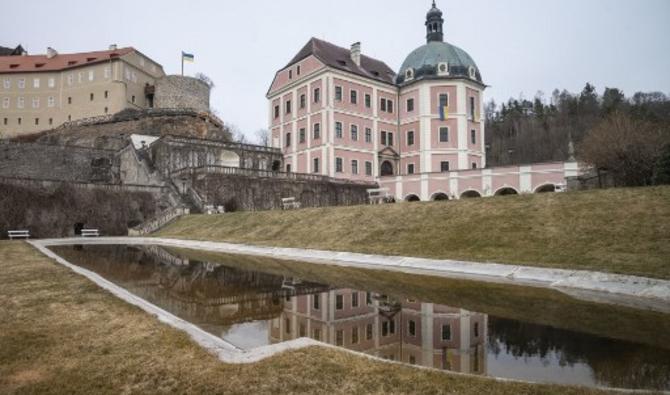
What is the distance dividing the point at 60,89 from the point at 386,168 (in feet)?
198

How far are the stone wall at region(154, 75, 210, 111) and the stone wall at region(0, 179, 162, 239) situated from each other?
108ft

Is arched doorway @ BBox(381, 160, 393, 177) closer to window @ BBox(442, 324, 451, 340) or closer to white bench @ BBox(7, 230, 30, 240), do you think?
white bench @ BBox(7, 230, 30, 240)

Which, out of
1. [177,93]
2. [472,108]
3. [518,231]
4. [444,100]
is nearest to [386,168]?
[444,100]

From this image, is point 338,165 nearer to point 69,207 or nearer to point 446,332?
point 69,207

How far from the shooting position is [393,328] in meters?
7.94

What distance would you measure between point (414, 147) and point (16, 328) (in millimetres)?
44264

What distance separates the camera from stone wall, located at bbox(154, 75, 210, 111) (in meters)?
68.6

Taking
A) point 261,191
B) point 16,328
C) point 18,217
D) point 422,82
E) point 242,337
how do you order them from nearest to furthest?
point 16,328 → point 242,337 → point 18,217 → point 261,191 → point 422,82

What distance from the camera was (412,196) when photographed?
40.9 meters

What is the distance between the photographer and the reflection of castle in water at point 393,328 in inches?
258

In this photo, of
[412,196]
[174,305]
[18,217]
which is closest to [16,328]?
[174,305]

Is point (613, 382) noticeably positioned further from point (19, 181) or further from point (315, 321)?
point (19, 181)

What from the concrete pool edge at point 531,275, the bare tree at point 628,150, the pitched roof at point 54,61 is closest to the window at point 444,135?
the bare tree at point 628,150

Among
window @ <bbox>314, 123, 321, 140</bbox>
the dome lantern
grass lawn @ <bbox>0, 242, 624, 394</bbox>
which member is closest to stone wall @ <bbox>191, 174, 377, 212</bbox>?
window @ <bbox>314, 123, 321, 140</bbox>
